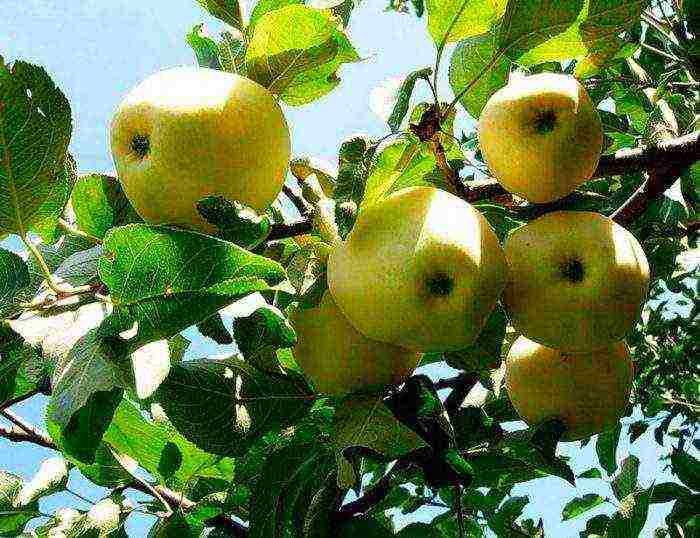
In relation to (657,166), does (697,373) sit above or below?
below

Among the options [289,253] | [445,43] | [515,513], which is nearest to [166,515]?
[289,253]

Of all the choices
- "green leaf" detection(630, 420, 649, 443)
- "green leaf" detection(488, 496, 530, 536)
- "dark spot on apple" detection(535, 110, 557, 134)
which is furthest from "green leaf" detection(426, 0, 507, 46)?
"green leaf" detection(630, 420, 649, 443)

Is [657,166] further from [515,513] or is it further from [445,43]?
[515,513]

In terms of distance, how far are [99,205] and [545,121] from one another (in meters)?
0.71

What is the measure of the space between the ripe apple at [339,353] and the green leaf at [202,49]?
428 millimetres

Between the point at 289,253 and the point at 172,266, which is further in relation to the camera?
the point at 289,253

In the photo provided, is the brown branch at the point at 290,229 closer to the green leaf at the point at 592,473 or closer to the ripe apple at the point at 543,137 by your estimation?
the ripe apple at the point at 543,137

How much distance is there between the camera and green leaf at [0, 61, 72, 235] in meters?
0.95

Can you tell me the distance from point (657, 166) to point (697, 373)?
331 cm

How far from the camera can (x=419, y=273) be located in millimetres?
993

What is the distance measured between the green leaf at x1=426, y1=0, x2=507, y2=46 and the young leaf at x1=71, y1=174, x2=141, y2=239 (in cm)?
57

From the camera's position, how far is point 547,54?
1311 mm

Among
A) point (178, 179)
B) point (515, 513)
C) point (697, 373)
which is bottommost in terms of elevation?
point (697, 373)

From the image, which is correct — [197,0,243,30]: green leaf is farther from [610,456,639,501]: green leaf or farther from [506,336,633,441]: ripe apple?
[610,456,639,501]: green leaf
